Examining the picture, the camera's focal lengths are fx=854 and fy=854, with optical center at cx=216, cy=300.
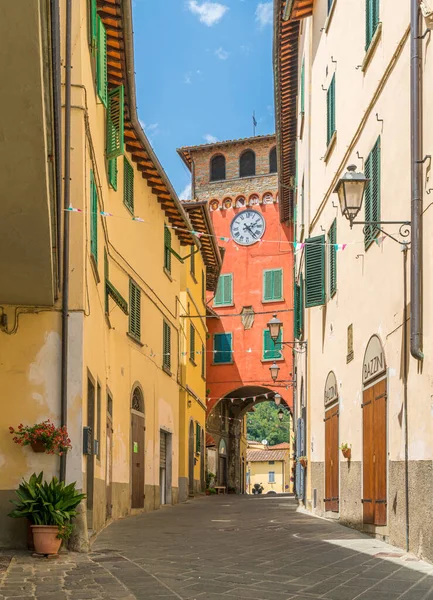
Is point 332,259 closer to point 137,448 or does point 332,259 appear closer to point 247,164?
point 137,448

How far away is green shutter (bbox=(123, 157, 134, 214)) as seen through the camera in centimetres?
1683

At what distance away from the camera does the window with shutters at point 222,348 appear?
3562 centimetres

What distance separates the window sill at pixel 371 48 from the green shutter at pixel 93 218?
415 centimetres

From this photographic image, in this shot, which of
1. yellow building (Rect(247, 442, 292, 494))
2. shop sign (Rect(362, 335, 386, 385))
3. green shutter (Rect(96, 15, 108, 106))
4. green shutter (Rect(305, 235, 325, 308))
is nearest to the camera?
shop sign (Rect(362, 335, 386, 385))

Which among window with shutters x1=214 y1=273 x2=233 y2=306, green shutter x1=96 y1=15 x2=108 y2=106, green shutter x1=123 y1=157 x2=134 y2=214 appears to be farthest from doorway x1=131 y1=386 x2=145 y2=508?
window with shutters x1=214 y1=273 x2=233 y2=306

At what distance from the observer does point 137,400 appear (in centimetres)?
1825

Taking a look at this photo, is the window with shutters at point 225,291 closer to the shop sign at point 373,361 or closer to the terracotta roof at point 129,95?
the terracotta roof at point 129,95

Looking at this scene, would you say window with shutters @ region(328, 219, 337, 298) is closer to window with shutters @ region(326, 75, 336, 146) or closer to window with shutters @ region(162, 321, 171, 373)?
window with shutters @ region(326, 75, 336, 146)

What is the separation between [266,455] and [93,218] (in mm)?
63517

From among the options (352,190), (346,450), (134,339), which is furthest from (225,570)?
(134,339)

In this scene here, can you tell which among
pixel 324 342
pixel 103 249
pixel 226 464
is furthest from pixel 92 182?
pixel 226 464

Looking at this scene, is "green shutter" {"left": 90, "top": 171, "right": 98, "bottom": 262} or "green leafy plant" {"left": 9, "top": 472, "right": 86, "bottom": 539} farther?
"green shutter" {"left": 90, "top": 171, "right": 98, "bottom": 262}

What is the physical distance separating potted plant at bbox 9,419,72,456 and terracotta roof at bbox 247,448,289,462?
211 ft

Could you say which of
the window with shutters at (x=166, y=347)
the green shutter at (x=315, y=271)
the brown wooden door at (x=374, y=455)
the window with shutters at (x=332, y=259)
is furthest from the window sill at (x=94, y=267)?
the window with shutters at (x=166, y=347)
